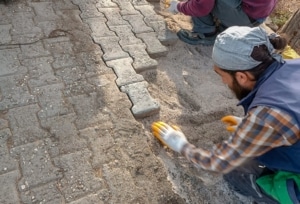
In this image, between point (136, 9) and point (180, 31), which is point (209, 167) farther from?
point (136, 9)

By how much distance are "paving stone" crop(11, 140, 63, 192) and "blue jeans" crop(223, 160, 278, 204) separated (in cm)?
113

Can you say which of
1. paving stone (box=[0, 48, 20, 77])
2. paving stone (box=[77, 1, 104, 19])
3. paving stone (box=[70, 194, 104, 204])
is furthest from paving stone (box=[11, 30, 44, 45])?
paving stone (box=[70, 194, 104, 204])

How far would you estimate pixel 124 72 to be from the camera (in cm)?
279

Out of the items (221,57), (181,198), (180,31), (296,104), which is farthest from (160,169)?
(180,31)

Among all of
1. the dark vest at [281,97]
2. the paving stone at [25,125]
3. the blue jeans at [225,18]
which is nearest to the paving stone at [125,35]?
the blue jeans at [225,18]

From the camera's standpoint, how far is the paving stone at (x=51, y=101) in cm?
238

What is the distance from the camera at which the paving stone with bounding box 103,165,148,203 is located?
79.7 inches

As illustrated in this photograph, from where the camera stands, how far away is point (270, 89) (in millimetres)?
1521

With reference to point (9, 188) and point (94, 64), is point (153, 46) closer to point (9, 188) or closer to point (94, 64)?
point (94, 64)

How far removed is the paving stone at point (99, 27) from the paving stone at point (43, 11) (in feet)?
1.08

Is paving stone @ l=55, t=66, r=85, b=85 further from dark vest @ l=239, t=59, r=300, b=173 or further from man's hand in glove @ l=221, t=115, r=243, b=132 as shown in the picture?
dark vest @ l=239, t=59, r=300, b=173

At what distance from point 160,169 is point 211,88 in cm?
108

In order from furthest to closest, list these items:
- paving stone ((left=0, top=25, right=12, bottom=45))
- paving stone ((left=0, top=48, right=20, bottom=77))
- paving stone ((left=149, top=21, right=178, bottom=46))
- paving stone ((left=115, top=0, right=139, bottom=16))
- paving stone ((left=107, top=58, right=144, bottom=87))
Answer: paving stone ((left=115, top=0, right=139, bottom=16)), paving stone ((left=149, top=21, right=178, bottom=46)), paving stone ((left=0, top=25, right=12, bottom=45)), paving stone ((left=107, top=58, right=144, bottom=87)), paving stone ((left=0, top=48, right=20, bottom=77))

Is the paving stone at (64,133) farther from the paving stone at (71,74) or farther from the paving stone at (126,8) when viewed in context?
the paving stone at (126,8)
